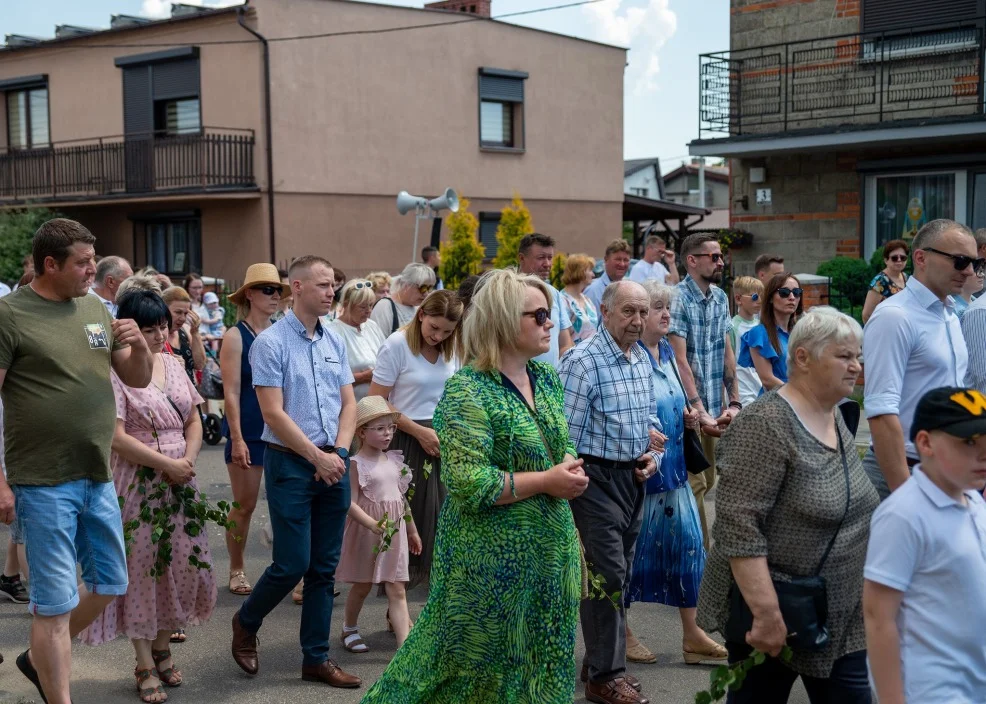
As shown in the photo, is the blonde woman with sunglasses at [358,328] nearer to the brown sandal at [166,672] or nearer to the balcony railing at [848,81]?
the brown sandal at [166,672]

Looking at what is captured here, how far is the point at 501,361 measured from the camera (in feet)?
13.7

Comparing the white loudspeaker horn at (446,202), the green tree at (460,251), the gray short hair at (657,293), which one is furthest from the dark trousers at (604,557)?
the green tree at (460,251)

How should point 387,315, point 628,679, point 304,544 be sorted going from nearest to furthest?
point 628,679 < point 304,544 < point 387,315

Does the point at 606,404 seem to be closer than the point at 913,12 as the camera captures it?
Yes

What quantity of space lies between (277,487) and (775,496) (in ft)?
9.19

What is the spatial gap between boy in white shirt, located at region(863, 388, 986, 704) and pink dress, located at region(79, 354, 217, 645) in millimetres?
3761

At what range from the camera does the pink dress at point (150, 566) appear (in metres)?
5.70

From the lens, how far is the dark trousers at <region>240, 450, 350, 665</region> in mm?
5691

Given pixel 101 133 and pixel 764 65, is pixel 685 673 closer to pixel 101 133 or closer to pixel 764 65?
pixel 764 65

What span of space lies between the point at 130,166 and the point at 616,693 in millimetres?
24203

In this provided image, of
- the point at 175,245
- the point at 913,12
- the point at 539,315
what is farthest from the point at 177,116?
the point at 539,315

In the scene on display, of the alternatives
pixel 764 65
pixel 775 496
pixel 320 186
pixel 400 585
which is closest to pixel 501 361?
pixel 775 496

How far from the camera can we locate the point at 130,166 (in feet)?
88.8

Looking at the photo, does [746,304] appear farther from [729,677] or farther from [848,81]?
[848,81]
